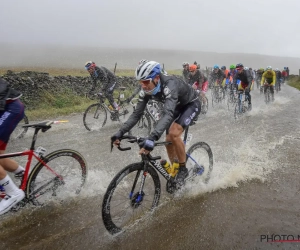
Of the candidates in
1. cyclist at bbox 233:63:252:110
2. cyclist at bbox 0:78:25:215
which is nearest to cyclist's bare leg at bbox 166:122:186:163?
cyclist at bbox 0:78:25:215

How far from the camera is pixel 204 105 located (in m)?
14.0

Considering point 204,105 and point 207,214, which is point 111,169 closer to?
point 207,214

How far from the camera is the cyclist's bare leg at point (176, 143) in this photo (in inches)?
187

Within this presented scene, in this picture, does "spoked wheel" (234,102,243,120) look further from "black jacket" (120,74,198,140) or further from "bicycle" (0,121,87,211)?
"bicycle" (0,121,87,211)

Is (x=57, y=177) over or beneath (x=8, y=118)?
beneath

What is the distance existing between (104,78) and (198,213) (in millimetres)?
7187

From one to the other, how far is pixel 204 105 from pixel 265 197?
9.19m

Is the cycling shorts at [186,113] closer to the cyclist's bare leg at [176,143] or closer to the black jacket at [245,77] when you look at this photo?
the cyclist's bare leg at [176,143]

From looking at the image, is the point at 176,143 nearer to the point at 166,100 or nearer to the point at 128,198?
the point at 166,100

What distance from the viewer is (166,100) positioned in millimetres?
4285

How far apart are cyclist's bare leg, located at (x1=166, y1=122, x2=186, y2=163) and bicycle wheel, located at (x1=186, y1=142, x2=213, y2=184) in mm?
361

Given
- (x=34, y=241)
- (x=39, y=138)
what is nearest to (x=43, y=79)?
(x=39, y=138)

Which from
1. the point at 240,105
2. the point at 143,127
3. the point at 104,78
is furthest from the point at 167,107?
the point at 240,105

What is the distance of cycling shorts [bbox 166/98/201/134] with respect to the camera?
493cm
